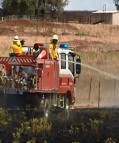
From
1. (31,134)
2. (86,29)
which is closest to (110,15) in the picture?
(86,29)

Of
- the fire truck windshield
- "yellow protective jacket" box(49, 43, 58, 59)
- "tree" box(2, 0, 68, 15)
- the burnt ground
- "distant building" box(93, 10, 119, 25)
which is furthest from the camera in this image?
"distant building" box(93, 10, 119, 25)

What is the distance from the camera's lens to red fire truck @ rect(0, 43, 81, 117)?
66.9 ft

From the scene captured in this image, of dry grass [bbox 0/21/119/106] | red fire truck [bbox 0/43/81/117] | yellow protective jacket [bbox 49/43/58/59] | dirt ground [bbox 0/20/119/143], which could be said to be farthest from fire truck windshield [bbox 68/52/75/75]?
dry grass [bbox 0/21/119/106]

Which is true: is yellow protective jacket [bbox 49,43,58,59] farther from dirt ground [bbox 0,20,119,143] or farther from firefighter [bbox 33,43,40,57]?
dirt ground [bbox 0,20,119,143]

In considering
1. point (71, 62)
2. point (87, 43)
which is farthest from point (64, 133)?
point (87, 43)

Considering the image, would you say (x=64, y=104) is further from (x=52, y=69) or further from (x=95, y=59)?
(x=95, y=59)

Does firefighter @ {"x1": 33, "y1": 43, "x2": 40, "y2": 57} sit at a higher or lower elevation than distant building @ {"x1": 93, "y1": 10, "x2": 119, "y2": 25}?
higher

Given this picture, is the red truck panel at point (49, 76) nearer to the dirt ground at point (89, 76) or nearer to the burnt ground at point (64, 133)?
the dirt ground at point (89, 76)

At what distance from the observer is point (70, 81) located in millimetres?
22188

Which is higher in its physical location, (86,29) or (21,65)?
(21,65)

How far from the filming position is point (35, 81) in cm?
2050

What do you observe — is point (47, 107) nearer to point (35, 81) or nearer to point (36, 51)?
point (35, 81)

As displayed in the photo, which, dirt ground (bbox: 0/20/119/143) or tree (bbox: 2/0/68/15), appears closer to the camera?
dirt ground (bbox: 0/20/119/143)

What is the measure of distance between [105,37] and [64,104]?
47.4 meters
